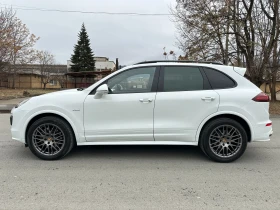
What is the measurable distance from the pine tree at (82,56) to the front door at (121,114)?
1771 inches

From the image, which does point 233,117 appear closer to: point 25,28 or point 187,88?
point 187,88

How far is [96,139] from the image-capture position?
4.50 m

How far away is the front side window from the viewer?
4.52 metres

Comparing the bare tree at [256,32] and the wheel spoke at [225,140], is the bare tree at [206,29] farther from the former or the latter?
the wheel spoke at [225,140]

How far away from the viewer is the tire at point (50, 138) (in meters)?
4.46

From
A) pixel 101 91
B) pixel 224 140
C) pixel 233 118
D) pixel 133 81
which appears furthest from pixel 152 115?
pixel 233 118

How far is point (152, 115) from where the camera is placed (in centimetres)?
444

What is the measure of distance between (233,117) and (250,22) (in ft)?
34.5

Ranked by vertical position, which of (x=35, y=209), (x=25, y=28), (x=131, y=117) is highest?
(x=25, y=28)

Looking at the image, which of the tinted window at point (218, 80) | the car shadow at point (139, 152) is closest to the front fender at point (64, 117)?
the car shadow at point (139, 152)

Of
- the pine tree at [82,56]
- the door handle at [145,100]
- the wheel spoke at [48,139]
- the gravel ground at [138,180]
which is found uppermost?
the pine tree at [82,56]

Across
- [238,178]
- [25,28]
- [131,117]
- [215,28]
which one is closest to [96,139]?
[131,117]

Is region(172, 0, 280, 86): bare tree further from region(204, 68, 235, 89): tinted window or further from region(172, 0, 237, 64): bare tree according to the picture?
region(204, 68, 235, 89): tinted window

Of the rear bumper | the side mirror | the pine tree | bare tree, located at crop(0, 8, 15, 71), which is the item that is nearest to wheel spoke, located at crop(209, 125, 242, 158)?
the rear bumper
